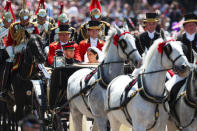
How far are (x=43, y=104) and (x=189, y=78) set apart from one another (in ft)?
11.0

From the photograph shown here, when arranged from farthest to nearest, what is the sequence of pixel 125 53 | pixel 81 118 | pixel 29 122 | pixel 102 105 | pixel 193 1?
1. pixel 193 1
2. pixel 81 118
3. pixel 102 105
4. pixel 125 53
5. pixel 29 122

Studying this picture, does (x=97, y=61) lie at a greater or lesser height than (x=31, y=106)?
greater

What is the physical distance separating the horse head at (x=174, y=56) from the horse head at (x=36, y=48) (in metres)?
3.16

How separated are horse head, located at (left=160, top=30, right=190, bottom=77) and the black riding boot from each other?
475cm

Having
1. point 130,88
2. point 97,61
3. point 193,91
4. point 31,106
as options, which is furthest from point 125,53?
point 31,106

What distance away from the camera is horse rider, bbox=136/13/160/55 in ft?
36.9

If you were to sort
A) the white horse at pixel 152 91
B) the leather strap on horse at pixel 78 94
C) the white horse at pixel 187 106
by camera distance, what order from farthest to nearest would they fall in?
1. the leather strap on horse at pixel 78 94
2. the white horse at pixel 187 106
3. the white horse at pixel 152 91

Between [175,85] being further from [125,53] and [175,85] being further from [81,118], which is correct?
[81,118]

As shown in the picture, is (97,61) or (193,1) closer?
(97,61)

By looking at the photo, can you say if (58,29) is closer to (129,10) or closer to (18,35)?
(18,35)

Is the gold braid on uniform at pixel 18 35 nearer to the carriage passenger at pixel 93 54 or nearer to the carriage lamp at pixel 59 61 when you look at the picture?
the carriage lamp at pixel 59 61

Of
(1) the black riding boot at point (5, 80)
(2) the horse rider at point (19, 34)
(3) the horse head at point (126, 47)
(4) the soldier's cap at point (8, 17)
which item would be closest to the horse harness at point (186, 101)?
(3) the horse head at point (126, 47)

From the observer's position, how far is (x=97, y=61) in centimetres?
1160

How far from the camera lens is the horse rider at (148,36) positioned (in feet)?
36.9
